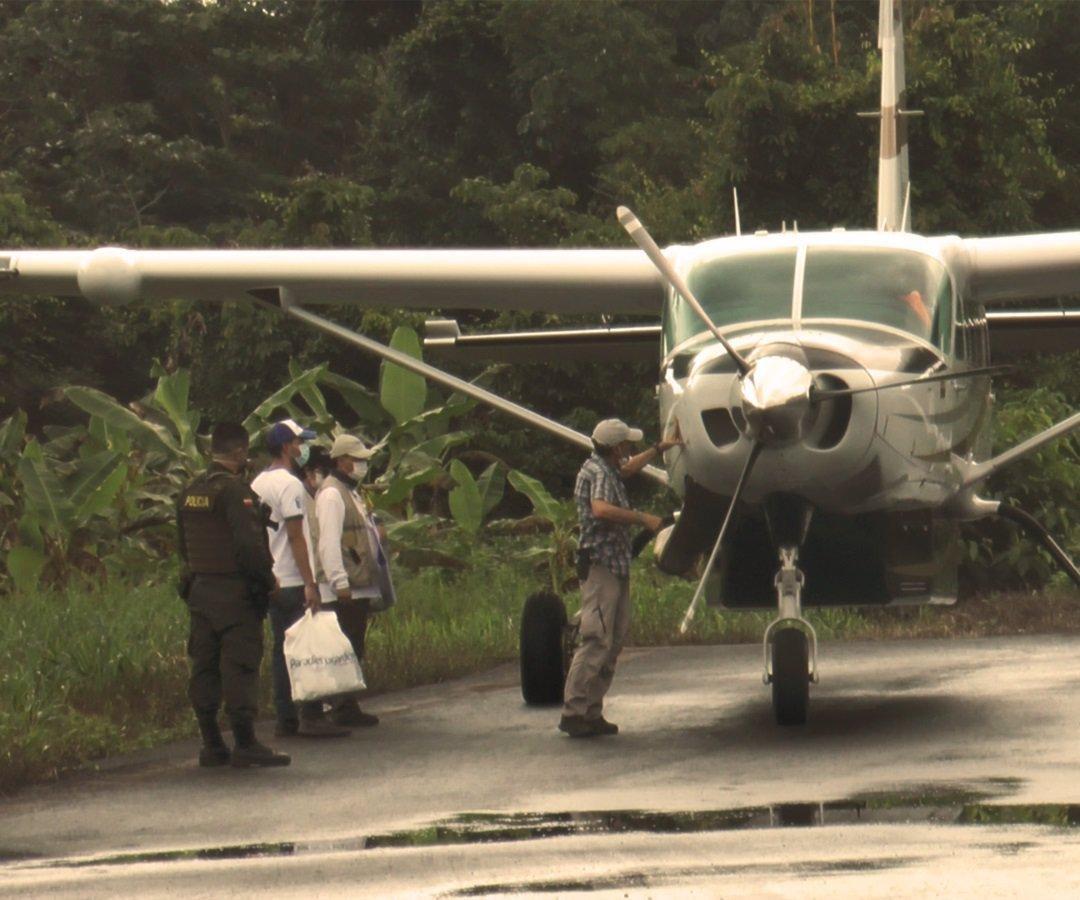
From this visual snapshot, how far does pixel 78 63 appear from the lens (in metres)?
38.3

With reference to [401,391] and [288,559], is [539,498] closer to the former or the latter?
[401,391]

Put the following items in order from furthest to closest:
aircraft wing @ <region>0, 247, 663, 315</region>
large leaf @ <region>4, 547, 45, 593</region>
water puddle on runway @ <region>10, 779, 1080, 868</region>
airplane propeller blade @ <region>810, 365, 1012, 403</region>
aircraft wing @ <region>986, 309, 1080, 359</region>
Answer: large leaf @ <region>4, 547, 45, 593</region>, aircraft wing @ <region>986, 309, 1080, 359</region>, aircraft wing @ <region>0, 247, 663, 315</region>, airplane propeller blade @ <region>810, 365, 1012, 403</region>, water puddle on runway @ <region>10, 779, 1080, 868</region>

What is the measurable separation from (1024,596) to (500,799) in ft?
32.8

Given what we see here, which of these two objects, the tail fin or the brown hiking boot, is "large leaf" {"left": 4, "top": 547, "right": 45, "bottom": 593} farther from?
the tail fin

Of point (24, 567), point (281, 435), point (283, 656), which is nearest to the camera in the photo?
point (281, 435)

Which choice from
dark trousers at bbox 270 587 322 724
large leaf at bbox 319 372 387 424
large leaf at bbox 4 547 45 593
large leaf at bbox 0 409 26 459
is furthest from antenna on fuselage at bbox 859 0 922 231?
large leaf at bbox 0 409 26 459

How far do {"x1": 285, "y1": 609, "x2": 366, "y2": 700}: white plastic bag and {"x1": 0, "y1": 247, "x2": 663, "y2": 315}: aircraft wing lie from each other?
13.4ft

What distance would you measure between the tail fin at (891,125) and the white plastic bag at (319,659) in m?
6.89

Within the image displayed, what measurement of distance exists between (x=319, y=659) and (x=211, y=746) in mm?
729

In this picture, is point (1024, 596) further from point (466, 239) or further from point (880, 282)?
point (466, 239)

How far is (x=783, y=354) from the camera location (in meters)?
10.1

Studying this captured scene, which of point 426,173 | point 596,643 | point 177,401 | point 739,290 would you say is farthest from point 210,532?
point 426,173

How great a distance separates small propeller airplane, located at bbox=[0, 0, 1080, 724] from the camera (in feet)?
33.9

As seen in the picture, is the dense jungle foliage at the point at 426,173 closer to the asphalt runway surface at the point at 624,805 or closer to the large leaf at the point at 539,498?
the large leaf at the point at 539,498
